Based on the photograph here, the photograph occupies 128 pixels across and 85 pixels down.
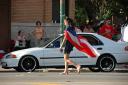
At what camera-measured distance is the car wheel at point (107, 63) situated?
20656 mm

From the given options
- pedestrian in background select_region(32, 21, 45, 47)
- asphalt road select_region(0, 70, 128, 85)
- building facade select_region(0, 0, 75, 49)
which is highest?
building facade select_region(0, 0, 75, 49)

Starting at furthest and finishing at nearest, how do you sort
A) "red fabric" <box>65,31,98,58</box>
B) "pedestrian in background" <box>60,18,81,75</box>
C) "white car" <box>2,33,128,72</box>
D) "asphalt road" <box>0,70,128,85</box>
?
"white car" <box>2,33,128,72</box> < "red fabric" <box>65,31,98,58</box> < "pedestrian in background" <box>60,18,81,75</box> < "asphalt road" <box>0,70,128,85</box>

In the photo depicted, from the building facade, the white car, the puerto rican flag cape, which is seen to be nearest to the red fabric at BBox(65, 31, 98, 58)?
the puerto rican flag cape

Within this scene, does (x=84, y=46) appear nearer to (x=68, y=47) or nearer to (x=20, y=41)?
(x=68, y=47)

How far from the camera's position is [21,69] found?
2055 cm

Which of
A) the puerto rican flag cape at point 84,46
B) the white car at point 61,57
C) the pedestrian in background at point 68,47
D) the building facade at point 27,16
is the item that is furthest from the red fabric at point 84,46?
the building facade at point 27,16

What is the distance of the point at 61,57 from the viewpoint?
806 inches

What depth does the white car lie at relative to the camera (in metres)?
20.4

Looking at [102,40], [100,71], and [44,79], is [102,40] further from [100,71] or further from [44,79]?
[44,79]

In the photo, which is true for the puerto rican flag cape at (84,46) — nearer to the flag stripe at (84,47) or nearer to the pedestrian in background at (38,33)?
the flag stripe at (84,47)

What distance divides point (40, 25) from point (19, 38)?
1526 millimetres

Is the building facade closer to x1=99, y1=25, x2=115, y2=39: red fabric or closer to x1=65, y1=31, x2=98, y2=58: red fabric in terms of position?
x1=99, y1=25, x2=115, y2=39: red fabric

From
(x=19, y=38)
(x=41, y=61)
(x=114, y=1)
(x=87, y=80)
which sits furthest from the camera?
(x=114, y=1)

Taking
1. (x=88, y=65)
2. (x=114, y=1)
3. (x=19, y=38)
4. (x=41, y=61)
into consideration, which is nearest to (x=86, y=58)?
(x=88, y=65)
